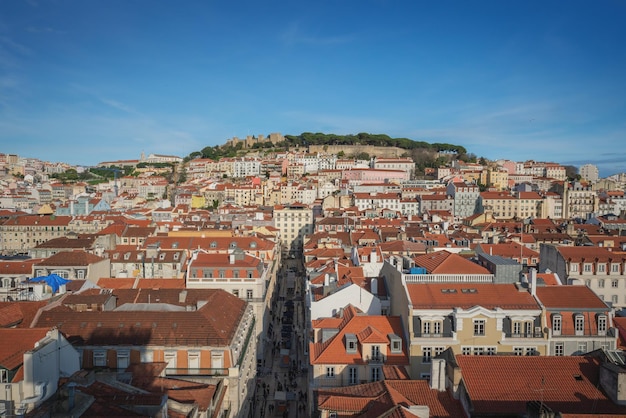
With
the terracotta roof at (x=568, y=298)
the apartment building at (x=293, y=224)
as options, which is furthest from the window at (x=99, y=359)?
the apartment building at (x=293, y=224)

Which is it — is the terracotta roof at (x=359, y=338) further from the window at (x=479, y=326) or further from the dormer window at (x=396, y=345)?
the window at (x=479, y=326)

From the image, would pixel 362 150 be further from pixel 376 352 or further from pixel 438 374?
pixel 438 374

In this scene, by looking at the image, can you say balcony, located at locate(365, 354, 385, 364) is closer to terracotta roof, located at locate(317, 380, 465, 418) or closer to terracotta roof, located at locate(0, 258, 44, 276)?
terracotta roof, located at locate(317, 380, 465, 418)

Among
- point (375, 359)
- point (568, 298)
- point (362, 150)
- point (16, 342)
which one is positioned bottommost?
point (375, 359)

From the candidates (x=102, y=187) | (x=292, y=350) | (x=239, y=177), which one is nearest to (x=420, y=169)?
(x=239, y=177)

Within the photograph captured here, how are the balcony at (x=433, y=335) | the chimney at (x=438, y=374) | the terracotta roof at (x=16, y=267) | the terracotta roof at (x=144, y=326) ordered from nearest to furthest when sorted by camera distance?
the chimney at (x=438, y=374), the terracotta roof at (x=144, y=326), the balcony at (x=433, y=335), the terracotta roof at (x=16, y=267)

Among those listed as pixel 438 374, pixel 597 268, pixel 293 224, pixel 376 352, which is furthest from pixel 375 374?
pixel 293 224

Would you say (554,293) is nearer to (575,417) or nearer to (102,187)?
(575,417)

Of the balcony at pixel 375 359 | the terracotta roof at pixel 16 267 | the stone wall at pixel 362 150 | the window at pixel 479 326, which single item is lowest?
the balcony at pixel 375 359
